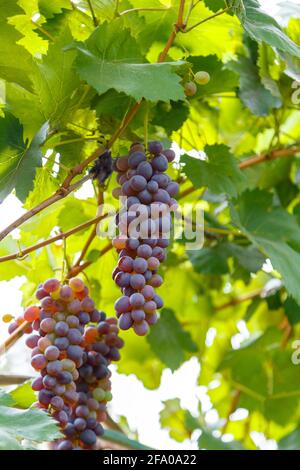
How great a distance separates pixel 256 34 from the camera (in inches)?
42.9

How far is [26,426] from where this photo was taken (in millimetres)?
949

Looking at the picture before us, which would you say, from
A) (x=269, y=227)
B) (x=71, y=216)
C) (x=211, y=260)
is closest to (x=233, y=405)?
(x=211, y=260)

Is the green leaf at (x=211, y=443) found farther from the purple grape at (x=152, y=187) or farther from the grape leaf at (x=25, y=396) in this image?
the purple grape at (x=152, y=187)

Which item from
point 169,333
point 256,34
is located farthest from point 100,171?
point 169,333

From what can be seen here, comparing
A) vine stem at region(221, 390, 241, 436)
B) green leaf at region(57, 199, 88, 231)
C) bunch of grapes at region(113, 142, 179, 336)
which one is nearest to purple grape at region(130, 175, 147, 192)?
bunch of grapes at region(113, 142, 179, 336)

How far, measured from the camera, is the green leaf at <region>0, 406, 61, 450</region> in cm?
92

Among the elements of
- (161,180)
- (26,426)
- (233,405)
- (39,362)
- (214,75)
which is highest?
(214,75)

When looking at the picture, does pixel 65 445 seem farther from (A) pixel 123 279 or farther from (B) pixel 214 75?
(B) pixel 214 75

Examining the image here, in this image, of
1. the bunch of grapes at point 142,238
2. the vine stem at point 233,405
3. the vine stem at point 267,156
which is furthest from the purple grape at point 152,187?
the vine stem at point 233,405

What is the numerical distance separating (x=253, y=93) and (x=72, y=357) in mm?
696

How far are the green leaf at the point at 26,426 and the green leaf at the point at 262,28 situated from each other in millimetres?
552

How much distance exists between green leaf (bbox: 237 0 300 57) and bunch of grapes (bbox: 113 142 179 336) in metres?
0.21

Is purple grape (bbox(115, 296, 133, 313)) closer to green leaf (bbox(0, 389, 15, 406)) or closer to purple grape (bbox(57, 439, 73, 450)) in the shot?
green leaf (bbox(0, 389, 15, 406))
